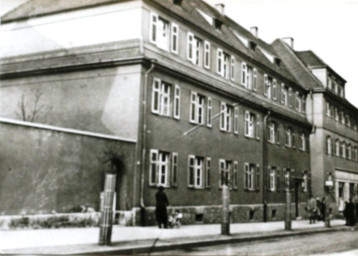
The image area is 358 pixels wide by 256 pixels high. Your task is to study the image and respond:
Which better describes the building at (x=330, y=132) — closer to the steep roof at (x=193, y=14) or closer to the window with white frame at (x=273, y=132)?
the window with white frame at (x=273, y=132)

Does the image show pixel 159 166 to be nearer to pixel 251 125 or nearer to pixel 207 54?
pixel 251 125

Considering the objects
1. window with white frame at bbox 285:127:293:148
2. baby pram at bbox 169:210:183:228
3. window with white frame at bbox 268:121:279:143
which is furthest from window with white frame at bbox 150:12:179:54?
window with white frame at bbox 285:127:293:148

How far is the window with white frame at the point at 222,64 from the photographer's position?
19.1 m

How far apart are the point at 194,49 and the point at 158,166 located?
4.97 metres

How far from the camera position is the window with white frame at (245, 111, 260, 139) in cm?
1769

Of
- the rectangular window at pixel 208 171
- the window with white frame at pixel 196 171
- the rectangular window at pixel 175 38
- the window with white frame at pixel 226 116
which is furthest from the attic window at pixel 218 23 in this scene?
the rectangular window at pixel 208 171

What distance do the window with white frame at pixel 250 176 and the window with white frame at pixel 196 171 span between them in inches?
51.8

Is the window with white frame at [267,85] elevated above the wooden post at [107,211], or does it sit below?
above

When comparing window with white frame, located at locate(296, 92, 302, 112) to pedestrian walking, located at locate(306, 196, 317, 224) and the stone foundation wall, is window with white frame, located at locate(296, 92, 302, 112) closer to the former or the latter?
pedestrian walking, located at locate(306, 196, 317, 224)

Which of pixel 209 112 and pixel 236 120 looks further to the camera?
pixel 236 120

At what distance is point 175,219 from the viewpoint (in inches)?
578

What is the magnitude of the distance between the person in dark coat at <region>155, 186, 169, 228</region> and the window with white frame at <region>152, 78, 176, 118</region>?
2749mm

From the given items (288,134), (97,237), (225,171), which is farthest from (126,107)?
(288,134)

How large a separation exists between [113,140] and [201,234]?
3735 mm
